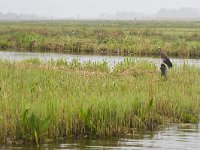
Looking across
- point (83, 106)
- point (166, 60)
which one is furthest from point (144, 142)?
point (166, 60)

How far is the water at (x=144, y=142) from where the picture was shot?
1248cm

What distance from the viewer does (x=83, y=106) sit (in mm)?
13469

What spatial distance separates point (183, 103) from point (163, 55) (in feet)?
21.3

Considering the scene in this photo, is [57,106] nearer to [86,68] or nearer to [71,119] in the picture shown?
[71,119]

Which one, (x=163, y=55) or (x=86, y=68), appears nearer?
(x=163, y=55)

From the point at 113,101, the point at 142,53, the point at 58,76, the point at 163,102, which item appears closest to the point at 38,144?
the point at 113,101

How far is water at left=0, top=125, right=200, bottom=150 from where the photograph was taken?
12.5 m

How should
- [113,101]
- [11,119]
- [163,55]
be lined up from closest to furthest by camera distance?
[11,119]
[113,101]
[163,55]

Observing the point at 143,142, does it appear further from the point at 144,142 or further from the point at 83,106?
the point at 83,106

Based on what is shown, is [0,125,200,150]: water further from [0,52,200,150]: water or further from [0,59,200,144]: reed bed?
[0,59,200,144]: reed bed

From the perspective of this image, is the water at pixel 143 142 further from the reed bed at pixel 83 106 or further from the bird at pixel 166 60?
the bird at pixel 166 60

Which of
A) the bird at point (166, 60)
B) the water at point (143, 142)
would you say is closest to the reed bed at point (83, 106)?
the water at point (143, 142)

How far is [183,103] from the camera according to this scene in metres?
16.1

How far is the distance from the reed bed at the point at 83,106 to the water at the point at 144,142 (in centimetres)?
33
